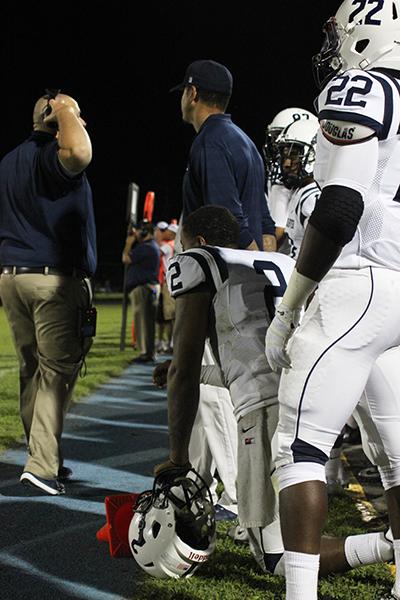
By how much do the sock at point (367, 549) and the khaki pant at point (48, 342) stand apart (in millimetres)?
2056

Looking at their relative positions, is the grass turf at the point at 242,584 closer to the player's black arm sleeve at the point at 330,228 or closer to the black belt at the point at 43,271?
the player's black arm sleeve at the point at 330,228

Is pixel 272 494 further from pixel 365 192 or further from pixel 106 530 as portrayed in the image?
pixel 365 192

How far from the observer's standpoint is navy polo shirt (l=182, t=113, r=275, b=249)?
4.44 metres

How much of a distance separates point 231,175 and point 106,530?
1901 millimetres

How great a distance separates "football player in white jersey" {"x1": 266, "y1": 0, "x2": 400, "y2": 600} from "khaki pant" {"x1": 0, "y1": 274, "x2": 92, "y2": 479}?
232 cm

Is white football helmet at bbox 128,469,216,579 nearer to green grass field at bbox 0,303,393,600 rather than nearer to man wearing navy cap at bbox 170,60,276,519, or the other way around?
green grass field at bbox 0,303,393,600

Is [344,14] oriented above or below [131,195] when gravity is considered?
above

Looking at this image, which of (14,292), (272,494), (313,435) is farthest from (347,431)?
(313,435)

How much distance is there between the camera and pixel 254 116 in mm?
33656

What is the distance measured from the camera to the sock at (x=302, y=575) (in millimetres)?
2541

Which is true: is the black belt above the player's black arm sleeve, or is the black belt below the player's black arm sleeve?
below

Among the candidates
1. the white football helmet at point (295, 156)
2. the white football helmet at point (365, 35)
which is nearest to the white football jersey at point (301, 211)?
the white football helmet at point (295, 156)

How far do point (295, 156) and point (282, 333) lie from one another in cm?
274

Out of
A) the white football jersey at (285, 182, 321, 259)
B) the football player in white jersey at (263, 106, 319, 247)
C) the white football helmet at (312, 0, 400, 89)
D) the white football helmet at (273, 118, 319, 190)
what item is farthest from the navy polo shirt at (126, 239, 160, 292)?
the white football helmet at (312, 0, 400, 89)
